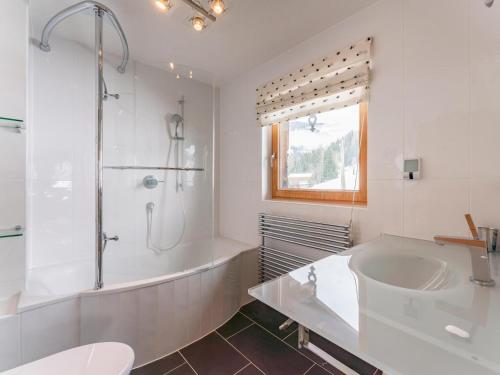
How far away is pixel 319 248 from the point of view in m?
1.71

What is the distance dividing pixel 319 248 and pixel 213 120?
1739mm

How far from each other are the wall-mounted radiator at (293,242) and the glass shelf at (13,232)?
1688 millimetres

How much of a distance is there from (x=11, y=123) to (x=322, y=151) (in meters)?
2.11

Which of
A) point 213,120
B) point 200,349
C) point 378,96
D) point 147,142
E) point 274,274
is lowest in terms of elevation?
point 200,349

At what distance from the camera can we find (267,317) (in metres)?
1.91

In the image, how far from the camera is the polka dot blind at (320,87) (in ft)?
4.96

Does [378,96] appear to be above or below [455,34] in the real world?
below

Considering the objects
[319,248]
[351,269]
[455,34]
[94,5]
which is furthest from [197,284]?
[455,34]

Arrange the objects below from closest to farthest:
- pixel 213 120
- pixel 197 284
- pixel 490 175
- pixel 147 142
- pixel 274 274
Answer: pixel 490 175, pixel 197 284, pixel 274 274, pixel 147 142, pixel 213 120

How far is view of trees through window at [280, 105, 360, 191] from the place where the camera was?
1.73 m

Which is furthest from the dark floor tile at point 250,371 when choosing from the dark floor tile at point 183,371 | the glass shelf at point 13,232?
the glass shelf at point 13,232

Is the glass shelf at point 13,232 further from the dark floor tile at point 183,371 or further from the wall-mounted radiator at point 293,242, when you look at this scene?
the wall-mounted radiator at point 293,242

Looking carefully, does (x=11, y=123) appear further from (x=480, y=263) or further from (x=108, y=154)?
(x=480, y=263)

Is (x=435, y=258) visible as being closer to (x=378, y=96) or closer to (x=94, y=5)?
(x=378, y=96)
